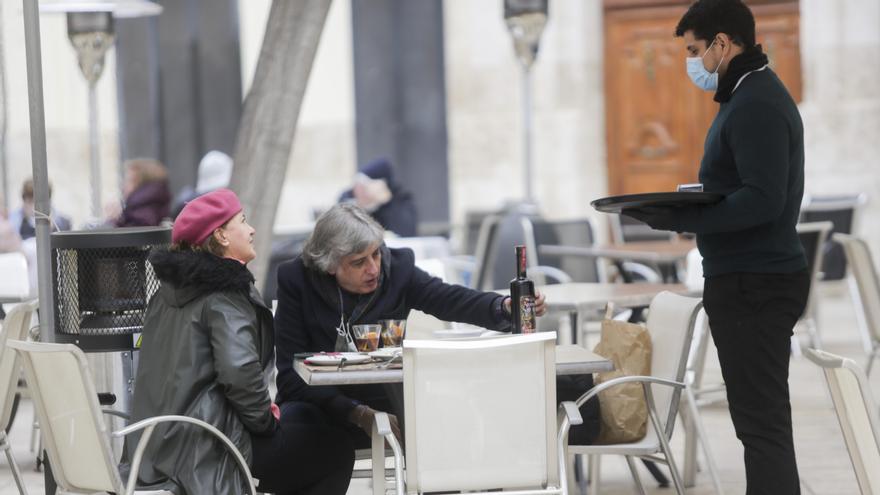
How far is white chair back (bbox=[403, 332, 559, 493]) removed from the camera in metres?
3.53

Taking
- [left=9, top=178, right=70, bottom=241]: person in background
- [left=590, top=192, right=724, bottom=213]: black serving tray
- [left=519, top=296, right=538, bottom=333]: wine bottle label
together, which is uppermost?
[left=590, top=192, right=724, bottom=213]: black serving tray

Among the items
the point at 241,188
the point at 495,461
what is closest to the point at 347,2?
the point at 241,188

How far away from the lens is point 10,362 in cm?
461

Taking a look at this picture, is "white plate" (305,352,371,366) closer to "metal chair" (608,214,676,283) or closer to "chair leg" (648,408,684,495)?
"chair leg" (648,408,684,495)

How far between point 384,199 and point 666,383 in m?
5.38

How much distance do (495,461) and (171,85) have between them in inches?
435

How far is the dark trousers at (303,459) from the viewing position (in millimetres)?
4094

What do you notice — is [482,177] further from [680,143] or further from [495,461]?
[495,461]

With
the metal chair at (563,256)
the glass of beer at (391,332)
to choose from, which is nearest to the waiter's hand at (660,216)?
the glass of beer at (391,332)

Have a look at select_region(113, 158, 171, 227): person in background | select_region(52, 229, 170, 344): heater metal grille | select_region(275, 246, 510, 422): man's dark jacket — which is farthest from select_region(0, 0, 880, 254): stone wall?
select_region(275, 246, 510, 422): man's dark jacket

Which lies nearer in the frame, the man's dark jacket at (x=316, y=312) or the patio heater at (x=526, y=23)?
the man's dark jacket at (x=316, y=312)

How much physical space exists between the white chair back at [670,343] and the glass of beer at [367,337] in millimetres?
975

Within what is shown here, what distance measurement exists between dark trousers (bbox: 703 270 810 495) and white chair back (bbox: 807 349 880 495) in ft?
3.05

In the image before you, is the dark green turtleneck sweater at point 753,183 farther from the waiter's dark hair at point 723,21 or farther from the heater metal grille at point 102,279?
the heater metal grille at point 102,279
